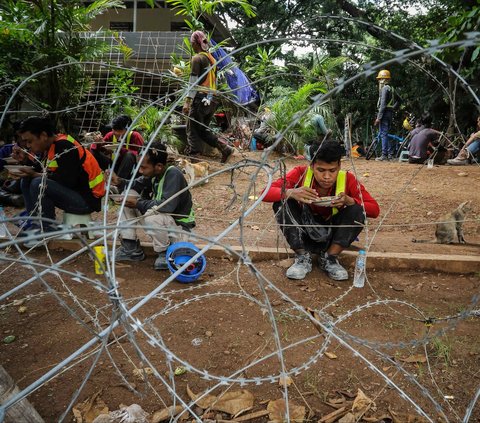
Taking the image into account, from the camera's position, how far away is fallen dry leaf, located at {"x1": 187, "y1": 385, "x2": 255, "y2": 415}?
5.72 feet

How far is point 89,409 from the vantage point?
5.66 feet

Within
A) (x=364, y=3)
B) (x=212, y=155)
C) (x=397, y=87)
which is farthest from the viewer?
(x=364, y=3)

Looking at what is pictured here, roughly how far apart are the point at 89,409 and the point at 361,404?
1176 mm

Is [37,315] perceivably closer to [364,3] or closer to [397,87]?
[397,87]

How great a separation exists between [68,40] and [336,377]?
4.95m

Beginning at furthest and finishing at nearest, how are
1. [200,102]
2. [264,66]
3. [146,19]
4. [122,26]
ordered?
1. [122,26]
2. [146,19]
3. [264,66]
4. [200,102]

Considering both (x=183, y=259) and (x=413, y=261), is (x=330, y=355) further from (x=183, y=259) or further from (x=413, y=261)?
(x=413, y=261)

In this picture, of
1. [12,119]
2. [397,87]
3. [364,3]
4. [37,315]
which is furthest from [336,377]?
[364,3]

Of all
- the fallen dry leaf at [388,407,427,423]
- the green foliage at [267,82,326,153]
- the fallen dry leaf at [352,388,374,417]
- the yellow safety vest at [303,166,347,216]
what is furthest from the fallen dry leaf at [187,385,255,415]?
the green foliage at [267,82,326,153]

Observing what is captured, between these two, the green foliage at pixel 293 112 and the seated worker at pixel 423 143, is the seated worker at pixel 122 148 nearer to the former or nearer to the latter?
the green foliage at pixel 293 112

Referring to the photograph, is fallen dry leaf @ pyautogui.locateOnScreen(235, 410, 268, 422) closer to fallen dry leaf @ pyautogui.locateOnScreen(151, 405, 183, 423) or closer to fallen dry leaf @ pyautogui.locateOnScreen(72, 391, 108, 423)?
fallen dry leaf @ pyautogui.locateOnScreen(151, 405, 183, 423)

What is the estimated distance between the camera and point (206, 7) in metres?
5.83

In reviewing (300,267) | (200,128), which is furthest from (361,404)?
(200,128)

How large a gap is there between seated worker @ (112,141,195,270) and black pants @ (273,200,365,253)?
78 centimetres
